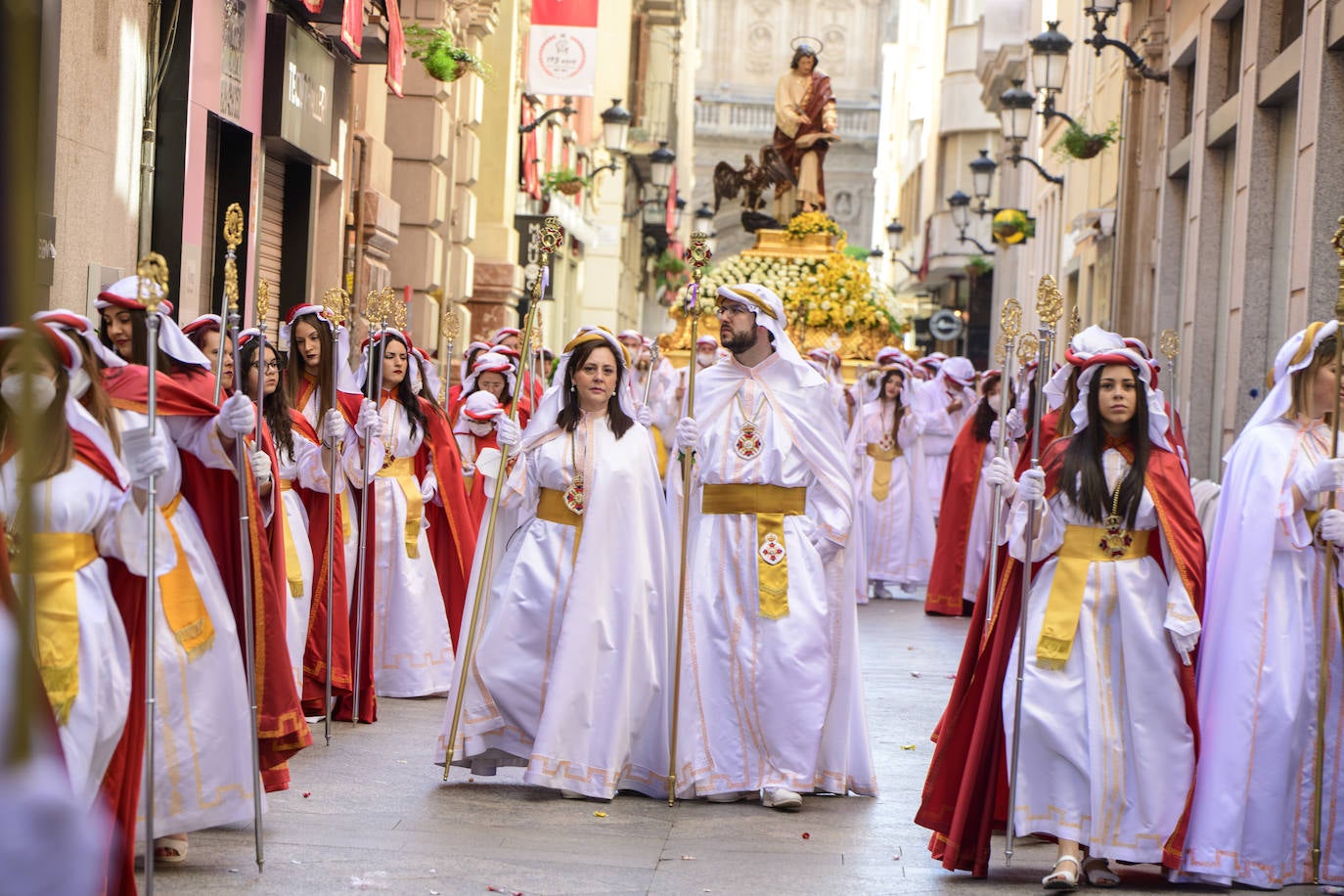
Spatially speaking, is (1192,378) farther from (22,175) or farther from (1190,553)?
(22,175)

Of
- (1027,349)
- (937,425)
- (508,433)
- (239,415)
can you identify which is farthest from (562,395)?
(937,425)

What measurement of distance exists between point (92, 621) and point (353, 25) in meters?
10.6

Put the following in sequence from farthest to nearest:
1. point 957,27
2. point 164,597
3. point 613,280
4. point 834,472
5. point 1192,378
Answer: point 957,27 → point 613,280 → point 1192,378 → point 834,472 → point 164,597

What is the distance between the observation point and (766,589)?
7.78m

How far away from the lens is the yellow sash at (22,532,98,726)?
4633 mm

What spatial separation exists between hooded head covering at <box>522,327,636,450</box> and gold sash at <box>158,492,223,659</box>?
7.50ft

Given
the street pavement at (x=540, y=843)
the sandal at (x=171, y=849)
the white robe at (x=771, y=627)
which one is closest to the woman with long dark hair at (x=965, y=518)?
the street pavement at (x=540, y=843)

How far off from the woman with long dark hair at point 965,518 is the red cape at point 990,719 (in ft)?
30.6

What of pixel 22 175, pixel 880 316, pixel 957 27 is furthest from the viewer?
pixel 957 27

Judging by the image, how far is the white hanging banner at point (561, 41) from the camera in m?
23.6

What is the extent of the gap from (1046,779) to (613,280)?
36.0m

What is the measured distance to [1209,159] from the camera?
16859 mm

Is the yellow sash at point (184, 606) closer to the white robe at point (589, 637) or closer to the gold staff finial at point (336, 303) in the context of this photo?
the white robe at point (589, 637)

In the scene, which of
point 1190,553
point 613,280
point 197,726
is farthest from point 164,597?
point 613,280
